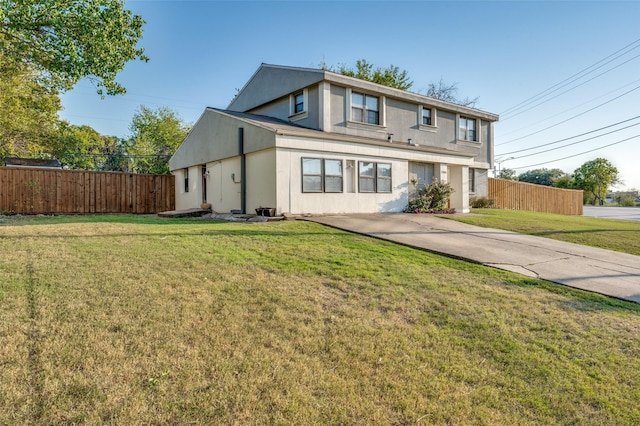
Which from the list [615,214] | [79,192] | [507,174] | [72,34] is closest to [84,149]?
[79,192]

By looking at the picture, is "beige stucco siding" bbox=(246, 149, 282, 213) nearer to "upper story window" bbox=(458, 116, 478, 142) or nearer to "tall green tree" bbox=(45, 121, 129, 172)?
"upper story window" bbox=(458, 116, 478, 142)

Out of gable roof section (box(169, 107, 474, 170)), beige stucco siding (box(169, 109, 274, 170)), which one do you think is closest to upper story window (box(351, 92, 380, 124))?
gable roof section (box(169, 107, 474, 170))

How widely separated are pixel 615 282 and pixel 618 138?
84.8 feet

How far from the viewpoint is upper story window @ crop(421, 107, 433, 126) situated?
17714mm

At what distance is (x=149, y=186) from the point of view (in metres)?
18.2

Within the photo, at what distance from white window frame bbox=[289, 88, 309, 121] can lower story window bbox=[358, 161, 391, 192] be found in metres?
3.61

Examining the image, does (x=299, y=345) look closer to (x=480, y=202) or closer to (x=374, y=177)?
(x=374, y=177)

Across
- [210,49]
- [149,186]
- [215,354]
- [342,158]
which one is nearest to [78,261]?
[215,354]

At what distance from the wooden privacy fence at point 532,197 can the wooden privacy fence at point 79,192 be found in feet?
65.5

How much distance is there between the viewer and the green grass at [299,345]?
A: 2.26 m

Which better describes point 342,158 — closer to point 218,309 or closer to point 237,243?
point 237,243

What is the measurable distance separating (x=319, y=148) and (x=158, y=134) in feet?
88.3

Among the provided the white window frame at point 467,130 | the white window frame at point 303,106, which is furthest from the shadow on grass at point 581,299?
the white window frame at point 467,130

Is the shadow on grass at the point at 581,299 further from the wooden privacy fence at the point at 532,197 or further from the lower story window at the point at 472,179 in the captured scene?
the wooden privacy fence at the point at 532,197
